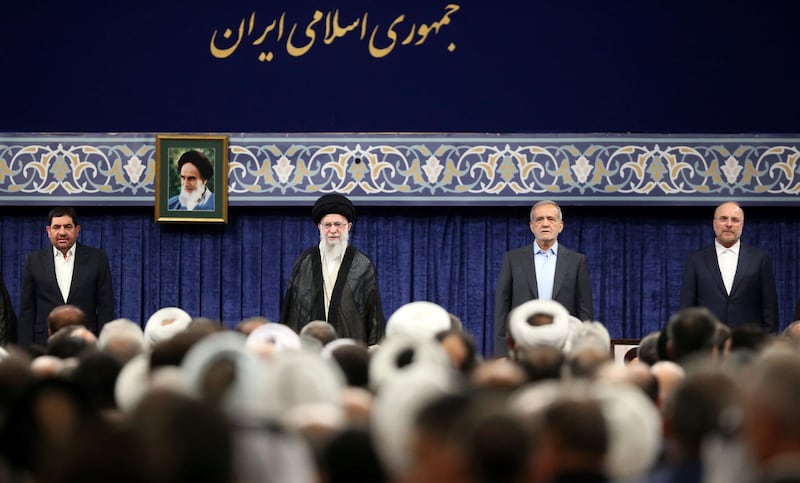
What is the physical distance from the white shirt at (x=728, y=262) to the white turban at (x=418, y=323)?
3334 mm

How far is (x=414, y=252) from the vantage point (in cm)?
885

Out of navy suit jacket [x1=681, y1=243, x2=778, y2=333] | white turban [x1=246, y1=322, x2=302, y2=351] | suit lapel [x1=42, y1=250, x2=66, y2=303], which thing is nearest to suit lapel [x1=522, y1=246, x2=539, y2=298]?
navy suit jacket [x1=681, y1=243, x2=778, y2=333]

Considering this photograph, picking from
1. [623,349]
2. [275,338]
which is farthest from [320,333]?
[623,349]

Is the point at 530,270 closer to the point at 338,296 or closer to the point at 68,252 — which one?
the point at 338,296

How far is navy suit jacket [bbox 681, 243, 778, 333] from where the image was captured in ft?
23.3

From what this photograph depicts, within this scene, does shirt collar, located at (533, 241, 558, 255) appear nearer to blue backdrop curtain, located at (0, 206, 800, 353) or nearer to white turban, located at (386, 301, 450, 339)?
blue backdrop curtain, located at (0, 206, 800, 353)

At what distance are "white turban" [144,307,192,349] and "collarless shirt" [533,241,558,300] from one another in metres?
2.81

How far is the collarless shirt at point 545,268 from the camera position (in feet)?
23.2

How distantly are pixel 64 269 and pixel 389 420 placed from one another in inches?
219

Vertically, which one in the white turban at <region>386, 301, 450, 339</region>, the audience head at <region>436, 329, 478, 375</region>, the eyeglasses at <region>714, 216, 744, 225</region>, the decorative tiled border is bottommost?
the audience head at <region>436, 329, 478, 375</region>
